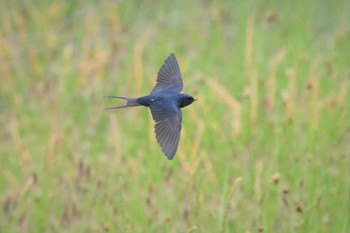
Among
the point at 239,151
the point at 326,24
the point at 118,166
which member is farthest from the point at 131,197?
the point at 326,24

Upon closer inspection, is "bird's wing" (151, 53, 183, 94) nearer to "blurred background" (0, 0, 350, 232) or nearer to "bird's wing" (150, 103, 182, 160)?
"bird's wing" (150, 103, 182, 160)

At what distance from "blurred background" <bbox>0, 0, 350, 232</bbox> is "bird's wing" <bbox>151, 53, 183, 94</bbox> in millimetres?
366

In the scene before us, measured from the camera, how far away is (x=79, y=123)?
169 inches

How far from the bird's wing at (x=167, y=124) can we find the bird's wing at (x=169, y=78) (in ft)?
0.56

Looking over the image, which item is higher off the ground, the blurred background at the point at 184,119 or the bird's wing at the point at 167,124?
the blurred background at the point at 184,119

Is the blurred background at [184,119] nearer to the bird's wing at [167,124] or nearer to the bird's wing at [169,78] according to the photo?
the bird's wing at [169,78]

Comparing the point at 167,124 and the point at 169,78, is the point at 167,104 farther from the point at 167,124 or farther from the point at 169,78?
the point at 169,78

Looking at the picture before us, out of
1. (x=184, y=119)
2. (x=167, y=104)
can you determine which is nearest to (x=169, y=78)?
(x=167, y=104)

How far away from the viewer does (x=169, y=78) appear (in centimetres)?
250

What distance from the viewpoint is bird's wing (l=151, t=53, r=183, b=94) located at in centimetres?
247

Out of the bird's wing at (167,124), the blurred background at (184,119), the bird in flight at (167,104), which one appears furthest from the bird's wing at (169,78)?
the blurred background at (184,119)

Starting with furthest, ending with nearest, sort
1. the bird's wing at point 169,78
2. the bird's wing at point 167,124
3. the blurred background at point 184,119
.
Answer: the blurred background at point 184,119, the bird's wing at point 169,78, the bird's wing at point 167,124

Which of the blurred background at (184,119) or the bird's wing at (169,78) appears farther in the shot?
the blurred background at (184,119)

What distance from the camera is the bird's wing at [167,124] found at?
2.17 metres
